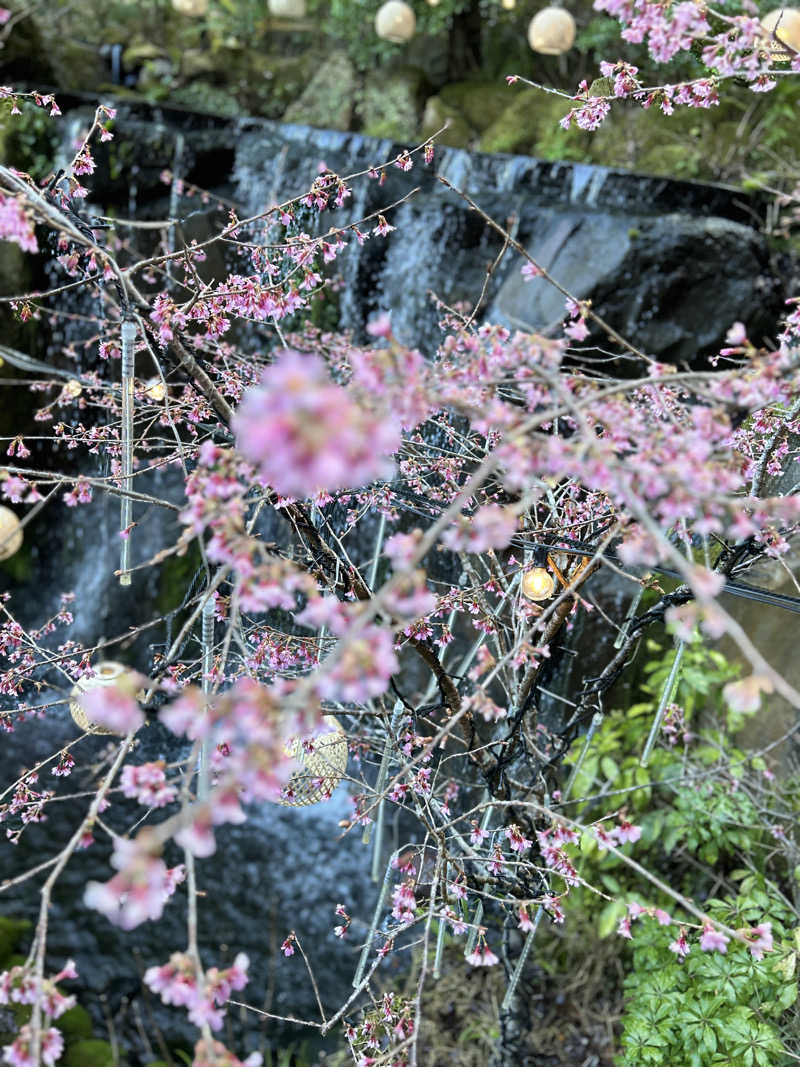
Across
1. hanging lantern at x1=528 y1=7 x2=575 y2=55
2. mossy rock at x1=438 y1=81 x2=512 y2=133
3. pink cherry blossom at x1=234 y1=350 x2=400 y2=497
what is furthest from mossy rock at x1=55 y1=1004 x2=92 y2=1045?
mossy rock at x1=438 y1=81 x2=512 y2=133

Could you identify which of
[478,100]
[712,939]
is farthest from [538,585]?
[478,100]

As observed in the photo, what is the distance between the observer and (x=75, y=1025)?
324 centimetres

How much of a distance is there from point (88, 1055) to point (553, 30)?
702 cm

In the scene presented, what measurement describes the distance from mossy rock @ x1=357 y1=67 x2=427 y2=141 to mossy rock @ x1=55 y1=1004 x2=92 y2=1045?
24.9ft

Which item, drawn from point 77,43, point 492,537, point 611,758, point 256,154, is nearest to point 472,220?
point 256,154

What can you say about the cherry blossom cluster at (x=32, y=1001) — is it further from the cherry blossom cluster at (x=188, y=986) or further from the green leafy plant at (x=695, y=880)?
the green leafy plant at (x=695, y=880)

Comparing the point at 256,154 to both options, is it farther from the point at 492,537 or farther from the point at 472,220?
the point at 492,537

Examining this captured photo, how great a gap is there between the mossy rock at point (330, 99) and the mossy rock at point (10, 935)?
7612 millimetres

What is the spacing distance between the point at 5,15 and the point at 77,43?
481 cm

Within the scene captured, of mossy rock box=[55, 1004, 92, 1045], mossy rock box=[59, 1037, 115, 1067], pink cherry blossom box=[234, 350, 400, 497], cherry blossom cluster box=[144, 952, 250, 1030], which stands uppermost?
pink cherry blossom box=[234, 350, 400, 497]

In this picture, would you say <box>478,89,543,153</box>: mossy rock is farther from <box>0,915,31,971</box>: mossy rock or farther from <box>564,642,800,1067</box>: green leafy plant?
<box>0,915,31,971</box>: mossy rock

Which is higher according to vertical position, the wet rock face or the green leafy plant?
the wet rock face

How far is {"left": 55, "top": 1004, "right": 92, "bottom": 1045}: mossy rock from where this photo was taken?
3.20 m

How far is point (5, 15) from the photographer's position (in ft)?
13.4
